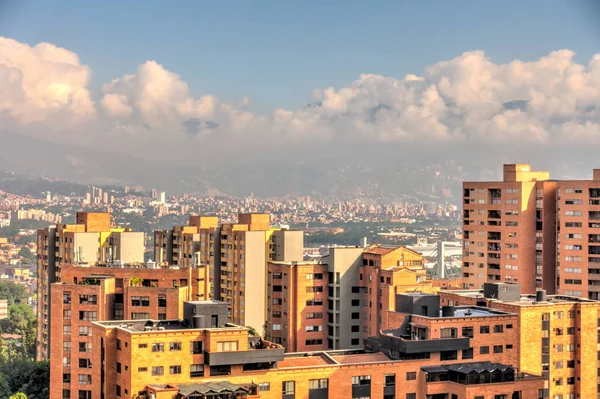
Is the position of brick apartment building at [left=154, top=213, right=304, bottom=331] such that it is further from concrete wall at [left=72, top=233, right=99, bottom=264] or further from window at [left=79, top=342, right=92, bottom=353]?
window at [left=79, top=342, right=92, bottom=353]

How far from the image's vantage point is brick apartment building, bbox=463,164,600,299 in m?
35.3

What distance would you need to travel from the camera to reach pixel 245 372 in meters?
21.0

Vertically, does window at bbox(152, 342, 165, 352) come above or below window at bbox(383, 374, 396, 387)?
above

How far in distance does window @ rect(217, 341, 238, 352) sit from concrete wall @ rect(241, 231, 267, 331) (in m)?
17.4

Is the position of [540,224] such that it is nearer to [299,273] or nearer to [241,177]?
[299,273]

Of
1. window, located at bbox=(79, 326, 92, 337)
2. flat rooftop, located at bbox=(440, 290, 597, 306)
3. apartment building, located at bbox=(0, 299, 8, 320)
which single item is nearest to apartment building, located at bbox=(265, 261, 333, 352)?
flat rooftop, located at bbox=(440, 290, 597, 306)

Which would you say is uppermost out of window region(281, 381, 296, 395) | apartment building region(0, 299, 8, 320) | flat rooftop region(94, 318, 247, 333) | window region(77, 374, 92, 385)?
flat rooftop region(94, 318, 247, 333)

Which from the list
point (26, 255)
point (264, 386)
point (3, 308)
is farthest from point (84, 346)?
point (26, 255)

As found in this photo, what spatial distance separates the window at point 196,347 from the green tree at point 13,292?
67540 millimetres

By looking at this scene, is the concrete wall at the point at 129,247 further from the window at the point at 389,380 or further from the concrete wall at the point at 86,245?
the window at the point at 389,380

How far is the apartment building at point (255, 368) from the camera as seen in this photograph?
20.6 metres

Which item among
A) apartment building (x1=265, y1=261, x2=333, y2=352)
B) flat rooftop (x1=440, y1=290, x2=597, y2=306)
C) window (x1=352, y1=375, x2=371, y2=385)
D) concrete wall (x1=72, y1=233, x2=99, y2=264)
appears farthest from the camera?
concrete wall (x1=72, y1=233, x2=99, y2=264)

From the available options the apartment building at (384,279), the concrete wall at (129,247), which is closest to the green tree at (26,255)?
the concrete wall at (129,247)

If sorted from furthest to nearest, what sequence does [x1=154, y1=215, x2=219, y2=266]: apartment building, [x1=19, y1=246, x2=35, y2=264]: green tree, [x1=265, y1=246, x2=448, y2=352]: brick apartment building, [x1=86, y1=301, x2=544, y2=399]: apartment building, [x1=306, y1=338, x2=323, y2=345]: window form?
[x1=19, y1=246, x2=35, y2=264]: green tree < [x1=154, y1=215, x2=219, y2=266]: apartment building < [x1=306, y1=338, x2=323, y2=345]: window < [x1=265, y1=246, x2=448, y2=352]: brick apartment building < [x1=86, y1=301, x2=544, y2=399]: apartment building
